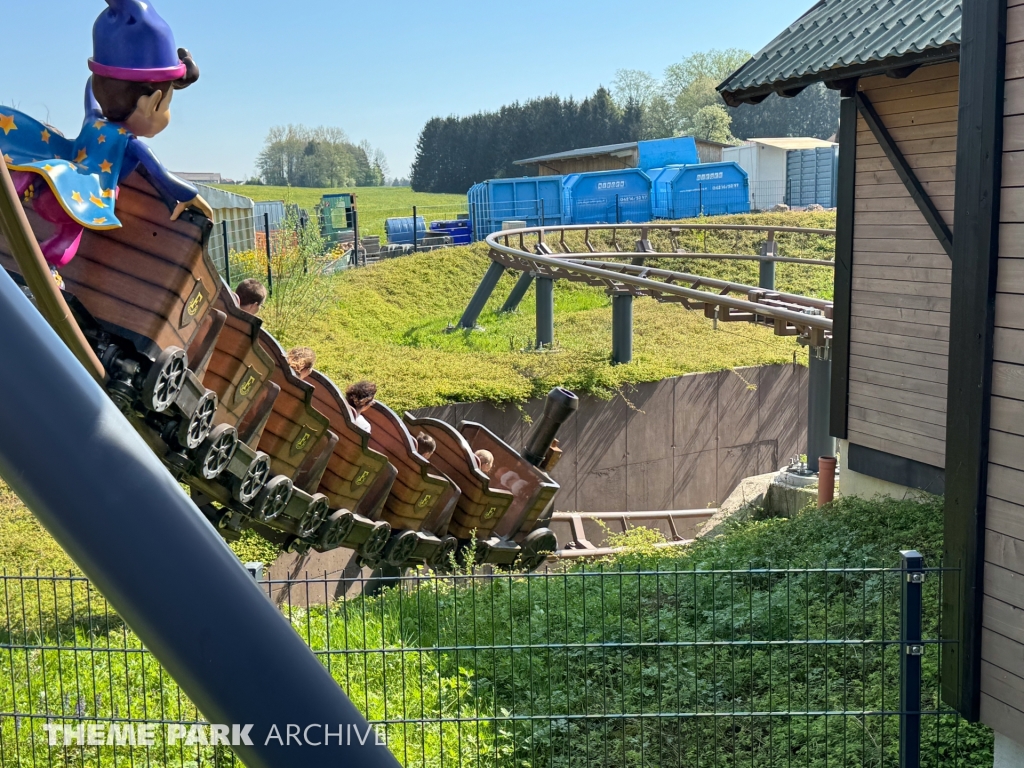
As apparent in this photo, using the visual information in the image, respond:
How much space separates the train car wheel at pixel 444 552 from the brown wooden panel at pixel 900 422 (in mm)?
3519

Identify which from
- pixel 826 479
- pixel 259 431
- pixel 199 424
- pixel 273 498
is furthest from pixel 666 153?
pixel 199 424

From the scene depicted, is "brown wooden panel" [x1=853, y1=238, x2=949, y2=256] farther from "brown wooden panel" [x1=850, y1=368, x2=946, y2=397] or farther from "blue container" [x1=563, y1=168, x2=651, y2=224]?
"blue container" [x1=563, y1=168, x2=651, y2=224]

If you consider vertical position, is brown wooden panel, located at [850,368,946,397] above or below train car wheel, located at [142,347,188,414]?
below

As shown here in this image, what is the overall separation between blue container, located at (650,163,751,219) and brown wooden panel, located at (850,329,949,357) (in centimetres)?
2361

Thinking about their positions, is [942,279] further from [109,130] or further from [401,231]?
[401,231]

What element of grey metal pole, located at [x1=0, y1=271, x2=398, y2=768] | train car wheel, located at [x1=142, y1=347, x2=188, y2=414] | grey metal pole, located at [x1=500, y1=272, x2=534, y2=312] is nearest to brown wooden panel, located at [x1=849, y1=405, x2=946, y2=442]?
train car wheel, located at [x1=142, y1=347, x2=188, y2=414]

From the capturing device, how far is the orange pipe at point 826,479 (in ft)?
30.2

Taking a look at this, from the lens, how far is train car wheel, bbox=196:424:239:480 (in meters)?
5.71

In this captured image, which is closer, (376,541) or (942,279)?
(942,279)

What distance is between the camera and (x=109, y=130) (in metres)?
4.72

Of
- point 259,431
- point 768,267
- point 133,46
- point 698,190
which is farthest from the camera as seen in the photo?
point 698,190

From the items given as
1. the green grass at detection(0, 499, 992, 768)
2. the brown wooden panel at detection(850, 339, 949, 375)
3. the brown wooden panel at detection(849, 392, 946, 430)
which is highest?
the brown wooden panel at detection(850, 339, 949, 375)

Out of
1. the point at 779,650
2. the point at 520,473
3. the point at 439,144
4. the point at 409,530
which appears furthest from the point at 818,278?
the point at 439,144

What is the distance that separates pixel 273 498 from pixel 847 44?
5006mm
